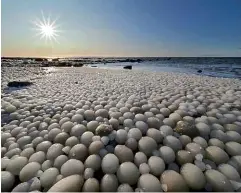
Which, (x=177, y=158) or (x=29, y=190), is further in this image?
(x=177, y=158)

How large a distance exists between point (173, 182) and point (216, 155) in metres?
0.53

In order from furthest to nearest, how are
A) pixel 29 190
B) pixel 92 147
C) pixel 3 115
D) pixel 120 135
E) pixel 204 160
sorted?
pixel 3 115
pixel 120 135
pixel 92 147
pixel 204 160
pixel 29 190

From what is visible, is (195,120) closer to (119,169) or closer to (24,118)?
(119,169)

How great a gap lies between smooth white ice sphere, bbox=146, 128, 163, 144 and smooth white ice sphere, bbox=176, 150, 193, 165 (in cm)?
24

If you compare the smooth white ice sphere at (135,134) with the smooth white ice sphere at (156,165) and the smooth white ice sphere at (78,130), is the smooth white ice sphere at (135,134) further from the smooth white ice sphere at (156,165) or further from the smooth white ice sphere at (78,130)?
the smooth white ice sphere at (78,130)

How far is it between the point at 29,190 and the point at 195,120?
6.03 feet

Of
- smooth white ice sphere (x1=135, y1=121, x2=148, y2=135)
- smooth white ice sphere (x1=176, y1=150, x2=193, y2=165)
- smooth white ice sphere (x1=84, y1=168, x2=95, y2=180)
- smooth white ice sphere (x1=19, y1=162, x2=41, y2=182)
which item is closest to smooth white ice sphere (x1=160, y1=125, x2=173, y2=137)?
smooth white ice sphere (x1=135, y1=121, x2=148, y2=135)

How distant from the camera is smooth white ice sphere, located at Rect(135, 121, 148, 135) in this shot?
6.75 ft

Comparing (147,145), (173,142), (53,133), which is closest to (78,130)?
(53,133)

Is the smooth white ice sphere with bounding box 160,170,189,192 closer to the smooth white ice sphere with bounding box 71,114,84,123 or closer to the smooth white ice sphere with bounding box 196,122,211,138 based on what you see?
the smooth white ice sphere with bounding box 196,122,211,138

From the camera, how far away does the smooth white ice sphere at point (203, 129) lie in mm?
1974

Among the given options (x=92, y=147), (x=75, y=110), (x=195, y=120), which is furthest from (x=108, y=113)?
(x=195, y=120)

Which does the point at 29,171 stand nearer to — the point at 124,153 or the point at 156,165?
the point at 124,153

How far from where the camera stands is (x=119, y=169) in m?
1.48
